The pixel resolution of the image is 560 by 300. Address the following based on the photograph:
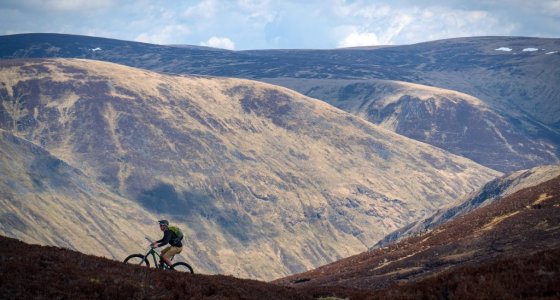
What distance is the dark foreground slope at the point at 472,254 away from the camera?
23266mm

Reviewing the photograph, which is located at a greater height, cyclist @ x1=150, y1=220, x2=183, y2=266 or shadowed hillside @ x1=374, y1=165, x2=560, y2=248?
cyclist @ x1=150, y1=220, x2=183, y2=266

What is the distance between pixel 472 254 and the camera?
49.9m

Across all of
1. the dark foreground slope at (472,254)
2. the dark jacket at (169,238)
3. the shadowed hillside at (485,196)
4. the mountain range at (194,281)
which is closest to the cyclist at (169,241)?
the dark jacket at (169,238)

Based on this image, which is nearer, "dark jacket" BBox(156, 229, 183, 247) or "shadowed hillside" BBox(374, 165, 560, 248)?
"dark jacket" BBox(156, 229, 183, 247)

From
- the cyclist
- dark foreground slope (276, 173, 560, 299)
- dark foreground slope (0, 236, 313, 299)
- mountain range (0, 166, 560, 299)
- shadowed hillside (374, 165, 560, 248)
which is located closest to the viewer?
mountain range (0, 166, 560, 299)

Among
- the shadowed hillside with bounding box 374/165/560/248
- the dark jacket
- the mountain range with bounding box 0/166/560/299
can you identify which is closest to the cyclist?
the dark jacket

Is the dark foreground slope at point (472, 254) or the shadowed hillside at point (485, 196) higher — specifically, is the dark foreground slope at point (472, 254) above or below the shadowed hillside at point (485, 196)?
above

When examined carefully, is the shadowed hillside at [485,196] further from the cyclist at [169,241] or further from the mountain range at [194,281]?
the cyclist at [169,241]

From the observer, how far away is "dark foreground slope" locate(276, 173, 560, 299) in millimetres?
23266

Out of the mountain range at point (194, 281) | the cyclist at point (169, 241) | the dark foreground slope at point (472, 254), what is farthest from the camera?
the cyclist at point (169, 241)

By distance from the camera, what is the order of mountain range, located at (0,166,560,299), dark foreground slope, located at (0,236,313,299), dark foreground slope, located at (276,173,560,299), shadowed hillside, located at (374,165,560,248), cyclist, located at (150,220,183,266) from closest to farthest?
mountain range, located at (0,166,560,299) < dark foreground slope, located at (0,236,313,299) < dark foreground slope, located at (276,173,560,299) < cyclist, located at (150,220,183,266) < shadowed hillside, located at (374,165,560,248)

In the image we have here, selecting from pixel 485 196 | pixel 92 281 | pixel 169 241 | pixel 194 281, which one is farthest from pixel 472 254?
pixel 485 196

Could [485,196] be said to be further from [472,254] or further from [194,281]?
[194,281]

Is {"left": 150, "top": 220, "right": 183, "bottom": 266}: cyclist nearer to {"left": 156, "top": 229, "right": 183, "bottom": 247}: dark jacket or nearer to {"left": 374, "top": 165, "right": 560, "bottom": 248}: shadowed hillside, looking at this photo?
{"left": 156, "top": 229, "right": 183, "bottom": 247}: dark jacket
